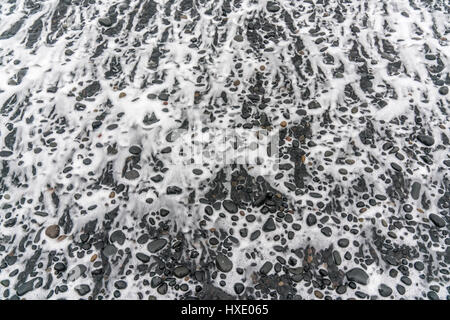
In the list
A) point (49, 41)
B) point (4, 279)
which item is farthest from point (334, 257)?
point (49, 41)

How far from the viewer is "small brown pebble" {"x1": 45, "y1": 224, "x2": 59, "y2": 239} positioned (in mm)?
3867

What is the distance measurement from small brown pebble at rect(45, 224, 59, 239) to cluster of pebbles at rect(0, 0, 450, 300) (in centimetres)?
1

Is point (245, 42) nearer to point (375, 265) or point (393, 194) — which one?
point (393, 194)

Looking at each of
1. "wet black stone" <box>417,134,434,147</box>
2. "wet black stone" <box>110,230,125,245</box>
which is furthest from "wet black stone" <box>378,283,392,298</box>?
"wet black stone" <box>110,230,125,245</box>

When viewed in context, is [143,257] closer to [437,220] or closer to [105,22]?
[437,220]

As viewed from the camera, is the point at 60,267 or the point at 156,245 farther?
the point at 156,245

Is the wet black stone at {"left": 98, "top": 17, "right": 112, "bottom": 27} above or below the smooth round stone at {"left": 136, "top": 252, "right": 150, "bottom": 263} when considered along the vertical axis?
above

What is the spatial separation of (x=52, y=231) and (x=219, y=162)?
2.02 metres

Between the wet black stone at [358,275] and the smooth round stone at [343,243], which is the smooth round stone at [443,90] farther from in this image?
the wet black stone at [358,275]

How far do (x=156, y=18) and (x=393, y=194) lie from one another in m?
4.57

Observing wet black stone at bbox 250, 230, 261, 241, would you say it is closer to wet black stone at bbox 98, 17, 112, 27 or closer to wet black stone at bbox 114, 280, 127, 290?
wet black stone at bbox 114, 280, 127, 290

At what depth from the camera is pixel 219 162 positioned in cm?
441

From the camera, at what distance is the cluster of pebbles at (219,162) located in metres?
3.65

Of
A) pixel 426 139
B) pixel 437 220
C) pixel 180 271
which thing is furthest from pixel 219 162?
pixel 426 139
